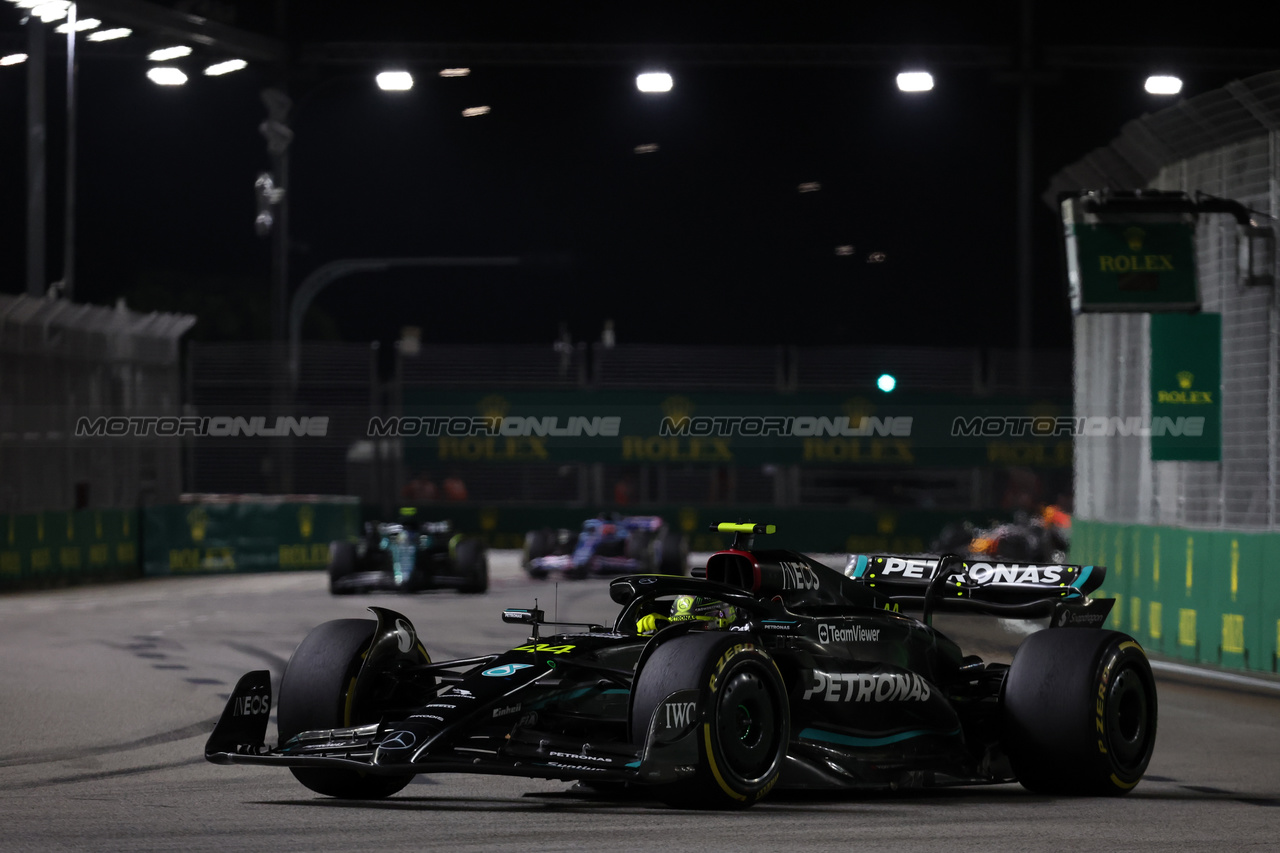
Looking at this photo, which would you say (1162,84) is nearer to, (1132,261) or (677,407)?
(677,407)

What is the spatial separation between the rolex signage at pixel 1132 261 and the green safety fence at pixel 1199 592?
2063 millimetres

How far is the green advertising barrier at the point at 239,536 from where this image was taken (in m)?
29.7

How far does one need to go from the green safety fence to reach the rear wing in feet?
19.8

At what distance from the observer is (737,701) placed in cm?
728

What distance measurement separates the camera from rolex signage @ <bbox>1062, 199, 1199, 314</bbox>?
53.2 feet

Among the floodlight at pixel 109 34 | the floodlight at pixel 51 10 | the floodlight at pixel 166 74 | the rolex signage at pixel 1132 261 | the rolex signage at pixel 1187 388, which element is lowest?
the rolex signage at pixel 1187 388

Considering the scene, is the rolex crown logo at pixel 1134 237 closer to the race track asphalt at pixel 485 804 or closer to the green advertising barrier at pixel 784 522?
the race track asphalt at pixel 485 804

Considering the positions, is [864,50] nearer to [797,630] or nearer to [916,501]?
[916,501]

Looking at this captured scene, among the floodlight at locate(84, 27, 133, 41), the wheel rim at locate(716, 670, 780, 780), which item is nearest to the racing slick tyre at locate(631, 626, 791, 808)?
the wheel rim at locate(716, 670, 780, 780)

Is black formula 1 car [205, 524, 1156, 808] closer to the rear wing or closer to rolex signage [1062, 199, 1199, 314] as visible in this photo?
the rear wing

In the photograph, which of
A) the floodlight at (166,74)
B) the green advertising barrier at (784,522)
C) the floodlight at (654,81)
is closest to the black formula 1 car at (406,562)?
the floodlight at (654,81)

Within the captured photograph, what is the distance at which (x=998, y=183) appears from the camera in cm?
5772

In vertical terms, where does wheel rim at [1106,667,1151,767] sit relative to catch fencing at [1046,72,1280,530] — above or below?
below

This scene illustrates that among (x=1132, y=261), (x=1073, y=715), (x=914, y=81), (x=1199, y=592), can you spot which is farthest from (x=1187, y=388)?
(x=914, y=81)
